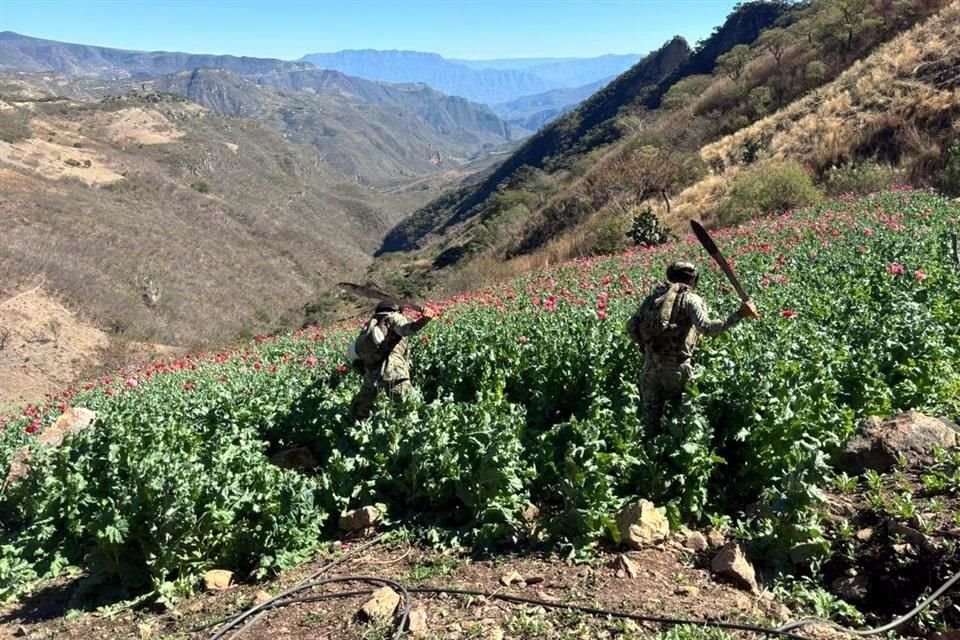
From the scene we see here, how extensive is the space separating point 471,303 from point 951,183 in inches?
621

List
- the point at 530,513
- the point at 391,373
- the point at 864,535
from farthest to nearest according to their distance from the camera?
1. the point at 391,373
2. the point at 530,513
3. the point at 864,535

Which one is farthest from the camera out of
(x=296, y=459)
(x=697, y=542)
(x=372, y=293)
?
(x=296, y=459)

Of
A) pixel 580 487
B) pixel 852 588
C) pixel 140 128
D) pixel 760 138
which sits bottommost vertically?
pixel 852 588

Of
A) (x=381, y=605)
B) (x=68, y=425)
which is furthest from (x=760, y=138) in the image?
(x=381, y=605)

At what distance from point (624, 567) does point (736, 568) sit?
70 centimetres

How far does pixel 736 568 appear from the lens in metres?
4.34

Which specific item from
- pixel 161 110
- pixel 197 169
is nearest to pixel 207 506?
pixel 197 169

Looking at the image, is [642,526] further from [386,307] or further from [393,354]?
[386,307]

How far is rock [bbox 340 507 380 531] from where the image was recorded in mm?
5605

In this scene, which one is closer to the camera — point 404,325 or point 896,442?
point 896,442

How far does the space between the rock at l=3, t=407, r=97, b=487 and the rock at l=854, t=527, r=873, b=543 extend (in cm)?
739

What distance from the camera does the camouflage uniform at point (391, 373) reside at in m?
7.08

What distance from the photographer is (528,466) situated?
570cm

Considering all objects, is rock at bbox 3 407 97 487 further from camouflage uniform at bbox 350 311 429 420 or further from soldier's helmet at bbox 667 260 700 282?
soldier's helmet at bbox 667 260 700 282
